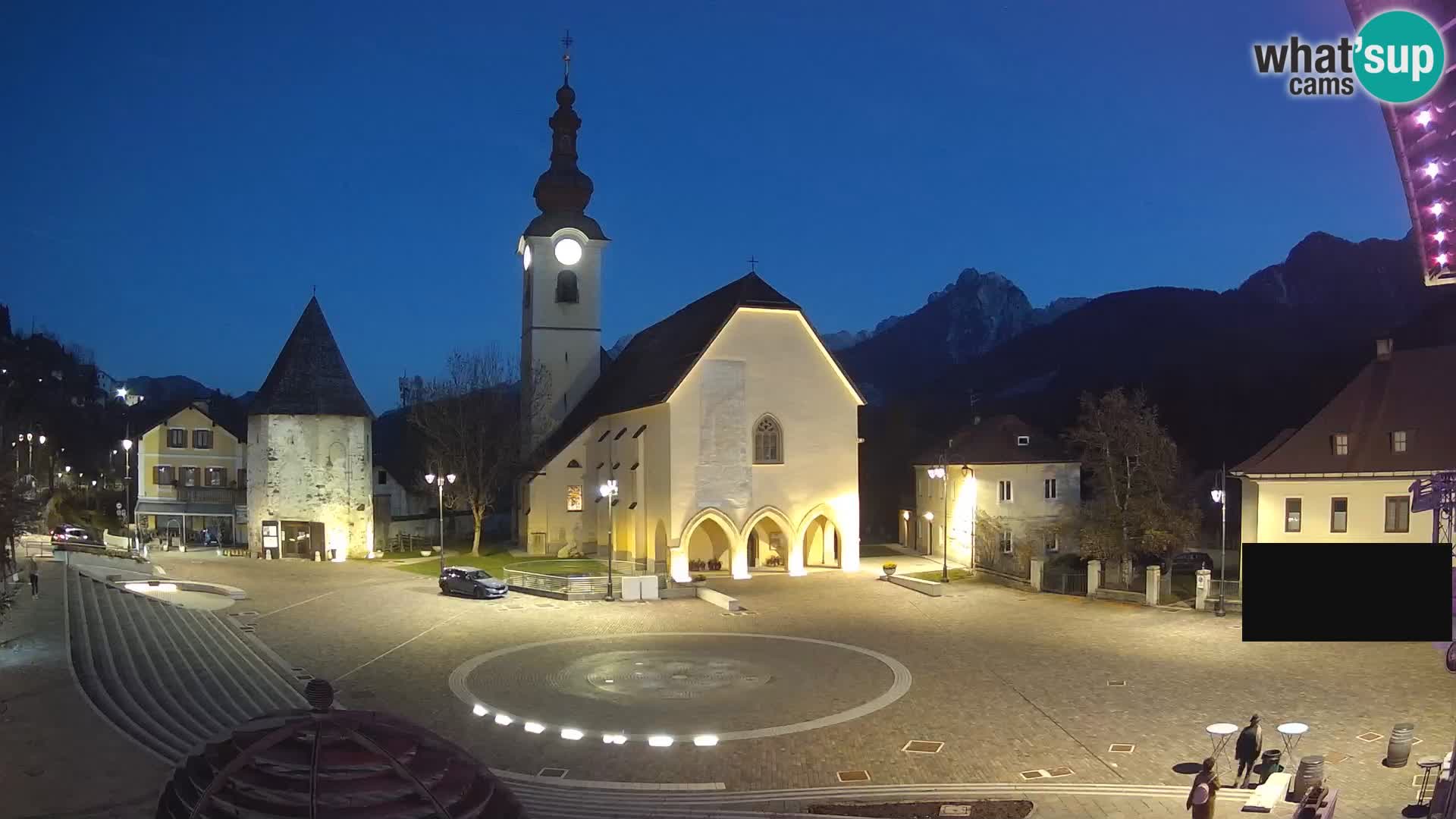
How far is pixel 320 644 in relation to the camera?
2355 cm

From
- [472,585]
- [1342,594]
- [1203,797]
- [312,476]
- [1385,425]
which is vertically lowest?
[472,585]

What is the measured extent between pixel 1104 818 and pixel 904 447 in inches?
1995

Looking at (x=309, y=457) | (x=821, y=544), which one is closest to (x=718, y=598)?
(x=821, y=544)

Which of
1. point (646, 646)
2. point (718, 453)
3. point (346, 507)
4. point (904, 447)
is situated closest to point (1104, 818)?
point (646, 646)

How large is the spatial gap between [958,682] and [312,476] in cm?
3499

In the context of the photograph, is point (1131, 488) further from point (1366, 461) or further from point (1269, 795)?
point (1269, 795)

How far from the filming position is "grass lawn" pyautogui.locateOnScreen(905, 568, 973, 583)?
36.8m

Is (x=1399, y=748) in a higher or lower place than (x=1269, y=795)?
higher

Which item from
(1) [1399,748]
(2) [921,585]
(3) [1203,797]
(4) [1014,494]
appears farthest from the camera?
(4) [1014,494]

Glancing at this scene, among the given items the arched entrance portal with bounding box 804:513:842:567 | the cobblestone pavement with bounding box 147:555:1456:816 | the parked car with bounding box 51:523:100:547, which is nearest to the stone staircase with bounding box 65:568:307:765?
the cobblestone pavement with bounding box 147:555:1456:816

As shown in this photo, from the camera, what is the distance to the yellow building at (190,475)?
5150 centimetres

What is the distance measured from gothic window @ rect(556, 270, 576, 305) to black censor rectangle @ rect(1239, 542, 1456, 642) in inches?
1689

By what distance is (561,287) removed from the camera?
51.5 meters

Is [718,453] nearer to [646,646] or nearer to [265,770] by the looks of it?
[646,646]
